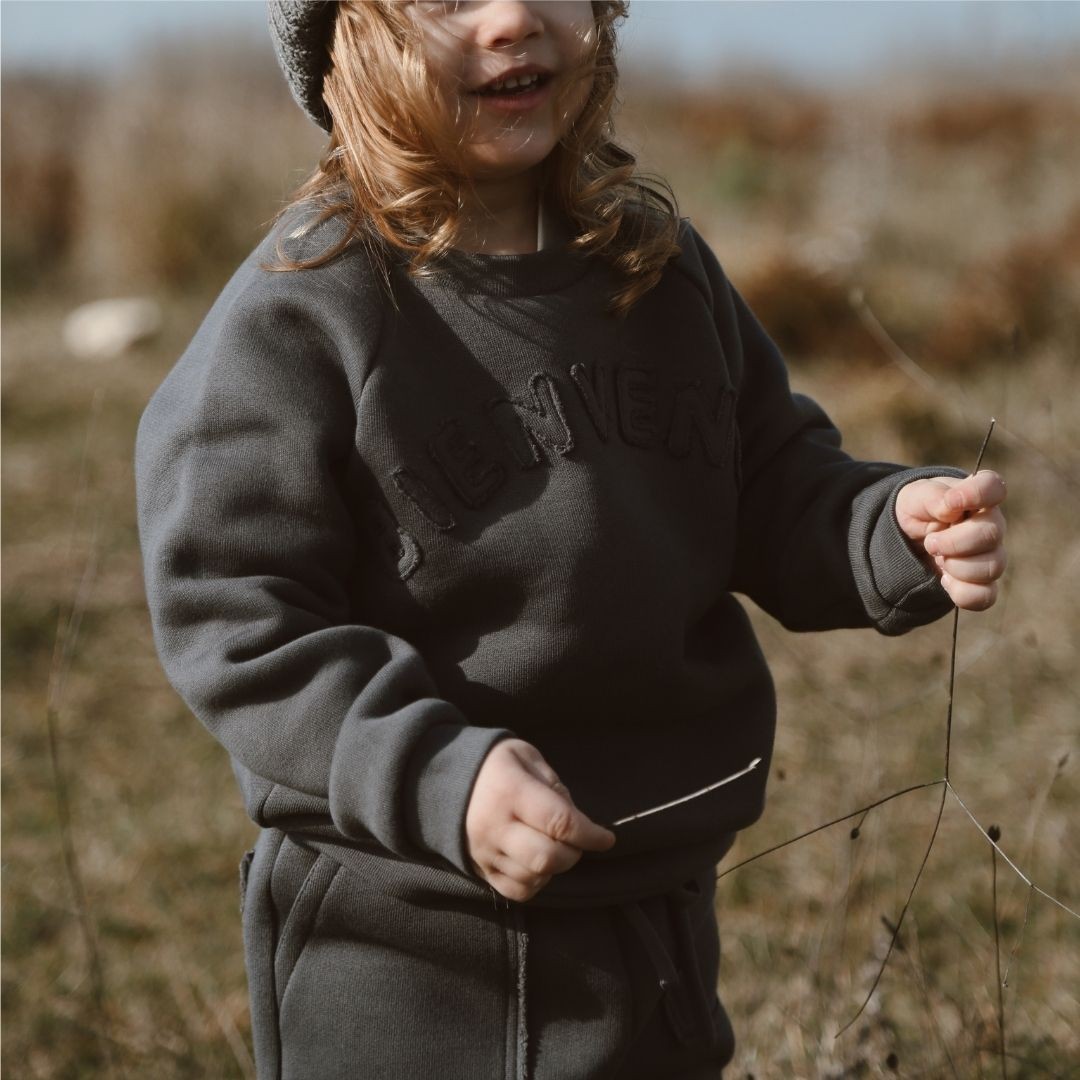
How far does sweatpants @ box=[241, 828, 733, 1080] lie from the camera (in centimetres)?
141

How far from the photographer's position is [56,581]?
13.8 feet

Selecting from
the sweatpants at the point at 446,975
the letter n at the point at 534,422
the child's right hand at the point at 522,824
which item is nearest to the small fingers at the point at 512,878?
the child's right hand at the point at 522,824

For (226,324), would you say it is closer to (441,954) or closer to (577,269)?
(577,269)

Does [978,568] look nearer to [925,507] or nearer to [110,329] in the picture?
[925,507]

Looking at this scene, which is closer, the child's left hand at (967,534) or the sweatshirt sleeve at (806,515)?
the child's left hand at (967,534)

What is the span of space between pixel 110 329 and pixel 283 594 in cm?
612

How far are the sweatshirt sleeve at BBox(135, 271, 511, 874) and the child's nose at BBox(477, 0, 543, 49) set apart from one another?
0.95 ft

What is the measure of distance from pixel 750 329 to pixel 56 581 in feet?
10.0

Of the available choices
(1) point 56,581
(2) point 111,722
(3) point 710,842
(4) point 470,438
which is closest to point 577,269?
(4) point 470,438

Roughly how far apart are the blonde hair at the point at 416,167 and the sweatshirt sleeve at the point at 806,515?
141mm

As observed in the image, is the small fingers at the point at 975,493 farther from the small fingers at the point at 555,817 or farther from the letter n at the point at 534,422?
the small fingers at the point at 555,817

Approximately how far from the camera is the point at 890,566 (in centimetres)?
143

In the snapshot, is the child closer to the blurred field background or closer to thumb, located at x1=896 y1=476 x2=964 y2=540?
thumb, located at x1=896 y1=476 x2=964 y2=540

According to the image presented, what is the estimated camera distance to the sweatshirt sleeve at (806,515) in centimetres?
144
